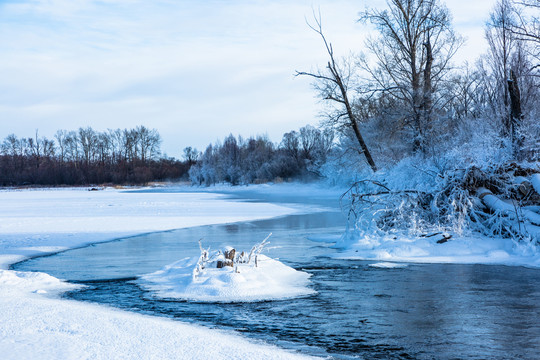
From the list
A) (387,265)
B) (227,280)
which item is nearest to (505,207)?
(387,265)

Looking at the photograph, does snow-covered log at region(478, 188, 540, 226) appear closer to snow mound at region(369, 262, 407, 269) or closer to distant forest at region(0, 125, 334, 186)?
snow mound at region(369, 262, 407, 269)

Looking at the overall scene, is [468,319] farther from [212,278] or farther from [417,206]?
[417,206]

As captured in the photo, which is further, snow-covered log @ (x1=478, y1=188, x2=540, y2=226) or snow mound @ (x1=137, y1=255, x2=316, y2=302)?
snow-covered log @ (x1=478, y1=188, x2=540, y2=226)

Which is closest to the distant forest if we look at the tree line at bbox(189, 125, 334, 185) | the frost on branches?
the tree line at bbox(189, 125, 334, 185)

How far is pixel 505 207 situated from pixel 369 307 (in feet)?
21.4

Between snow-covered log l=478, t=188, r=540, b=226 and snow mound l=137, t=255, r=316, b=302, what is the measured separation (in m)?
5.29

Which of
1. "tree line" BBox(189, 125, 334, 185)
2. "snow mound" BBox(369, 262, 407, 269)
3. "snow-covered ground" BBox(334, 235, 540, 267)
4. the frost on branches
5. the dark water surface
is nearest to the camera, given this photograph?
the dark water surface

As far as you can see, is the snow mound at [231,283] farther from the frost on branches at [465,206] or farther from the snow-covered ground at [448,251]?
the frost on branches at [465,206]

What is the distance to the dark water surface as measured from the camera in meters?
5.46

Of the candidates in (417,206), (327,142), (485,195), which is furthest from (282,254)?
(327,142)

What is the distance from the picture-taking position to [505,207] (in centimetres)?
1223

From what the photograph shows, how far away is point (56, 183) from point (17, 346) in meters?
101

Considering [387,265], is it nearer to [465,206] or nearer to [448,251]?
[448,251]

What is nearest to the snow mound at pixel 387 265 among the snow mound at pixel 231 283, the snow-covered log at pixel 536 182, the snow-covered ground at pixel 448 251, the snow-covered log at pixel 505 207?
the snow-covered ground at pixel 448 251
